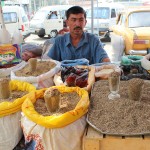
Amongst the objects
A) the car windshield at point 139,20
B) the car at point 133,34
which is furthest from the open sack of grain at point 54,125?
the car windshield at point 139,20

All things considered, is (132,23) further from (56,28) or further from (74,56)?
(56,28)

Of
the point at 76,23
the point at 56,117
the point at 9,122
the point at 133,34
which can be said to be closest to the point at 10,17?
the point at 133,34

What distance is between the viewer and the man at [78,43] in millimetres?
2482

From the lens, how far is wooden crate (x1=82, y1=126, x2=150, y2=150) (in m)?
1.03

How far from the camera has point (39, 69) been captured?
1.75m

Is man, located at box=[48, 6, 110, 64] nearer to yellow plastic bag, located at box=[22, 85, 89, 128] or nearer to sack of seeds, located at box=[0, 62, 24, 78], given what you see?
sack of seeds, located at box=[0, 62, 24, 78]

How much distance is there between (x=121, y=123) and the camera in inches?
42.9

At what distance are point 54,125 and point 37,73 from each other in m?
0.71

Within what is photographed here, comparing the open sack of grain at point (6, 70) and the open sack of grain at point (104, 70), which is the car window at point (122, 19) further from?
the open sack of grain at point (6, 70)

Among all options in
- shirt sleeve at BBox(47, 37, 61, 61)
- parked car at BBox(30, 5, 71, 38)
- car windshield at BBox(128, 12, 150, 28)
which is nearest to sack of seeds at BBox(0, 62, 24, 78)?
shirt sleeve at BBox(47, 37, 61, 61)

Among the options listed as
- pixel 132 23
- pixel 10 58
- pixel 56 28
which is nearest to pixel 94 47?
pixel 10 58

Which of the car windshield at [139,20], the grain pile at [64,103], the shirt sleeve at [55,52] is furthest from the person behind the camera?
the car windshield at [139,20]

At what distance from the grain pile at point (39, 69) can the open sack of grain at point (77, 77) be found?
11cm

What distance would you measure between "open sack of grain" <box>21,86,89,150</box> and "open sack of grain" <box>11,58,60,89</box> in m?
0.38
